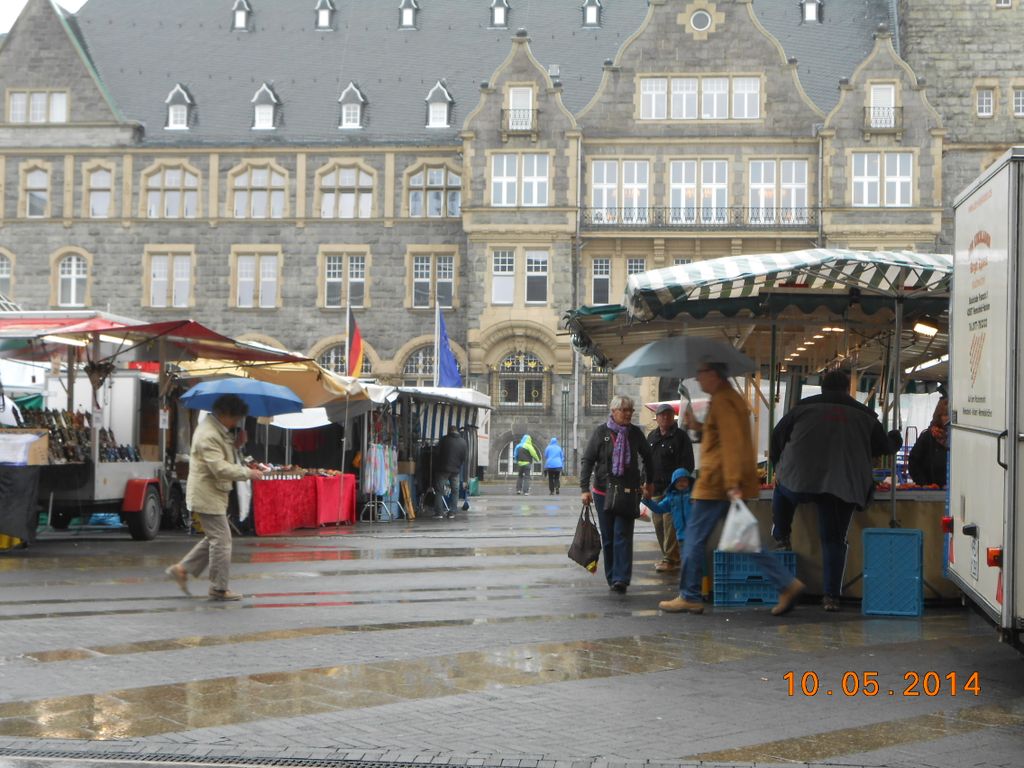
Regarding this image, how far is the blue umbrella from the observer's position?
1866cm

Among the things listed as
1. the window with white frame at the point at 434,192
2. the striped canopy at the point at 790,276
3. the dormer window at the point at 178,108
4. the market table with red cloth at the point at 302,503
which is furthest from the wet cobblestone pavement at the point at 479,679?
the dormer window at the point at 178,108

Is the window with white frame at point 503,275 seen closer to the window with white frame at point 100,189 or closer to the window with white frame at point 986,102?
the window with white frame at point 100,189

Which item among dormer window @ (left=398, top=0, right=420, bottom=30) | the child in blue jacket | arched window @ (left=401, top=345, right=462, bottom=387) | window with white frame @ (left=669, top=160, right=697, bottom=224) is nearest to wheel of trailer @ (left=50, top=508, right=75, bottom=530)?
the child in blue jacket

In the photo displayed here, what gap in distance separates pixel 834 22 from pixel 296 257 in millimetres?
21610

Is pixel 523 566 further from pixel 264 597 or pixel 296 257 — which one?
pixel 296 257

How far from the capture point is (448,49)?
2117 inches

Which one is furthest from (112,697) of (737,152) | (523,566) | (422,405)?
(737,152)

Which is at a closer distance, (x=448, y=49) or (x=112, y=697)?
(x=112, y=697)

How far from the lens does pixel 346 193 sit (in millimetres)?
50625

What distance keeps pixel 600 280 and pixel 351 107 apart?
36.8 feet

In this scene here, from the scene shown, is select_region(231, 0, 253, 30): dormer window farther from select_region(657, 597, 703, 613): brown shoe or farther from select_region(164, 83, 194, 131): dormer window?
select_region(657, 597, 703, 613): brown shoe

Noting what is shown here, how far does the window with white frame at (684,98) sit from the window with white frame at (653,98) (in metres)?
0.30

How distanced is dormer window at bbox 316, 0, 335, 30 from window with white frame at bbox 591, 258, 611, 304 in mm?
14752

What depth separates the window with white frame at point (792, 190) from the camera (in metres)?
47.8
